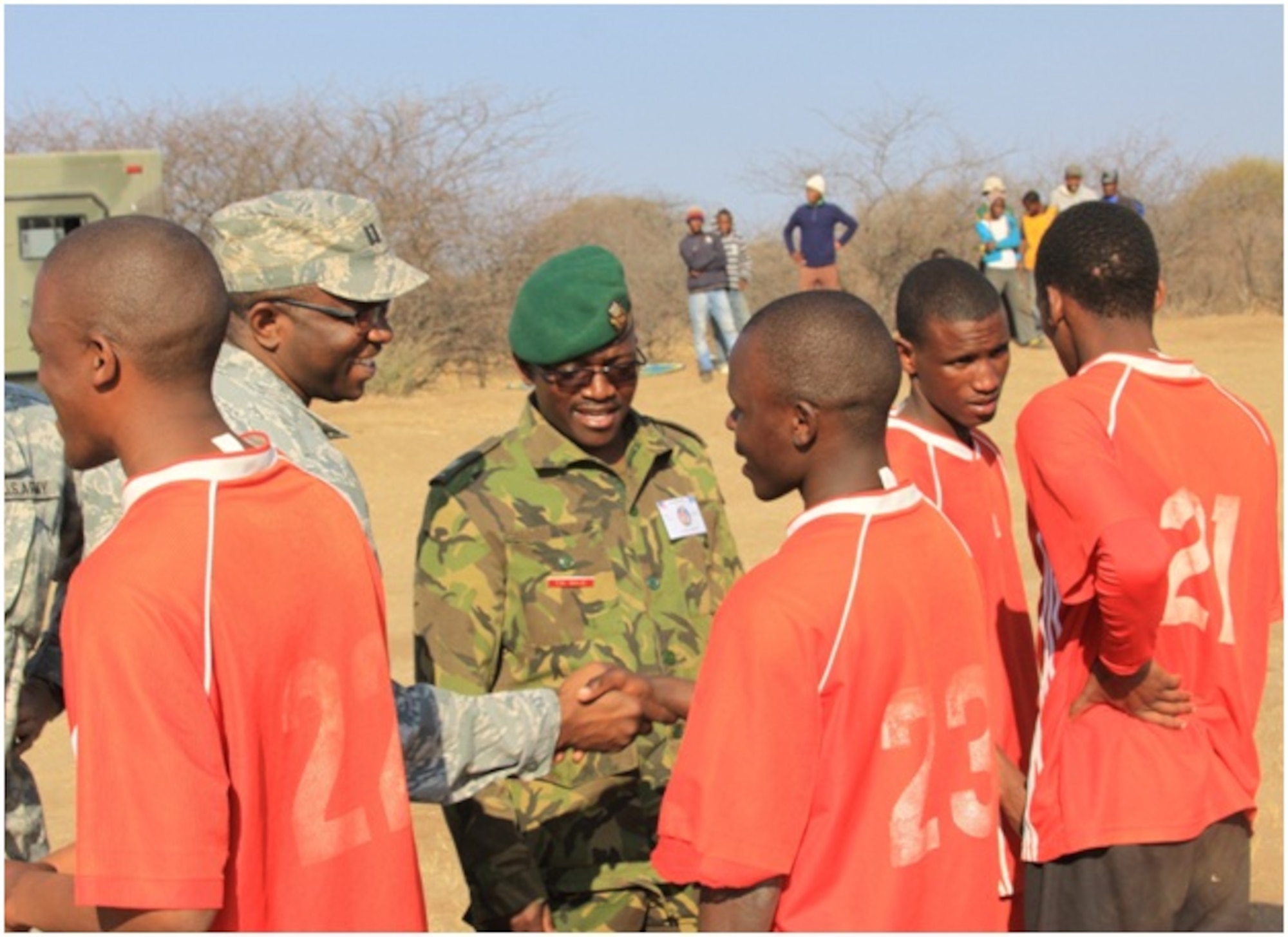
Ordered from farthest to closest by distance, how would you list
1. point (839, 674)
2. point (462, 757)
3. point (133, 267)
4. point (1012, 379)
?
point (1012, 379), point (462, 757), point (839, 674), point (133, 267)

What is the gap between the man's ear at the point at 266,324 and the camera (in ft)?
11.1

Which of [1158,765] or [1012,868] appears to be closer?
[1158,765]

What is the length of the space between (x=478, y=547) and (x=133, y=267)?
145 centimetres

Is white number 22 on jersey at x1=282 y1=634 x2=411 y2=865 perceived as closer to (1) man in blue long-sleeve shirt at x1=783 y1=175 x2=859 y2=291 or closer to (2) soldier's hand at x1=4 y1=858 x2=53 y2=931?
(2) soldier's hand at x1=4 y1=858 x2=53 y2=931

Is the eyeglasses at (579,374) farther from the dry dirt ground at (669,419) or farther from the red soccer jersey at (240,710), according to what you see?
the dry dirt ground at (669,419)

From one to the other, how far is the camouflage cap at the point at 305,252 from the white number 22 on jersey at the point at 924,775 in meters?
1.32

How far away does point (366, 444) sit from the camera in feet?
55.5

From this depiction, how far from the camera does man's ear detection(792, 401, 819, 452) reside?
2859mm

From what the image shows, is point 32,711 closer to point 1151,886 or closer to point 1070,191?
point 1151,886

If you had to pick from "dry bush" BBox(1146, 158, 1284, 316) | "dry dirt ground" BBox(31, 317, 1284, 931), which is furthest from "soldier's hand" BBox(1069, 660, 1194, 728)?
"dry bush" BBox(1146, 158, 1284, 316)

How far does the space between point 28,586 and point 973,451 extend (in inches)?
83.5

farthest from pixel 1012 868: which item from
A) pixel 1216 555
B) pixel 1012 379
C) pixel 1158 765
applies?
pixel 1012 379

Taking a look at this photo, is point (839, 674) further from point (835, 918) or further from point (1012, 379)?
point (1012, 379)

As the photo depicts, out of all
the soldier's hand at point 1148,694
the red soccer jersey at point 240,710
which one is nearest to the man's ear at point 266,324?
the red soccer jersey at point 240,710
